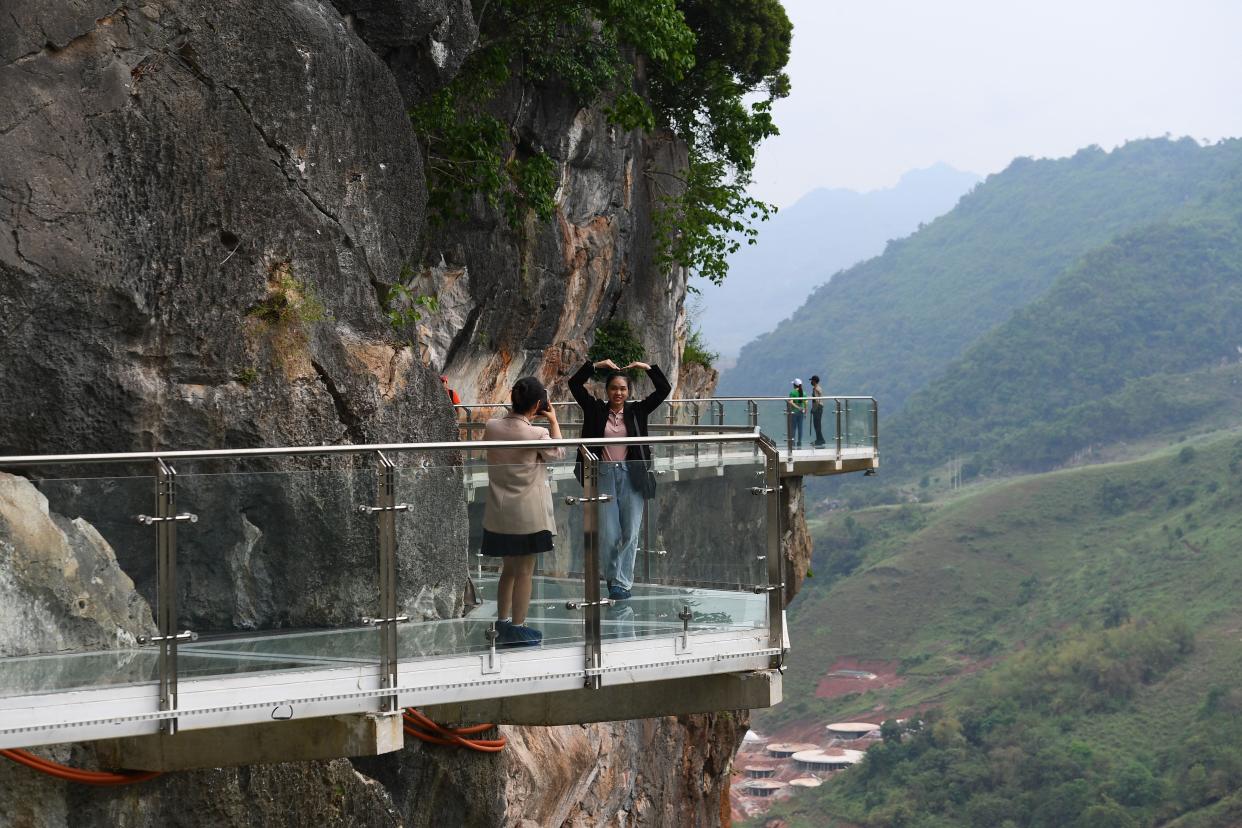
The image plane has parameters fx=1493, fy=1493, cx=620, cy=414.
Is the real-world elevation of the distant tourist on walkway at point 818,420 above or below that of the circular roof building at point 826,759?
above

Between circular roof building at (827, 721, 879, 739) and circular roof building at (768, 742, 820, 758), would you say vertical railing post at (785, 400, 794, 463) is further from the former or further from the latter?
circular roof building at (827, 721, 879, 739)

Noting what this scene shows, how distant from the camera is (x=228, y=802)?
27.5ft

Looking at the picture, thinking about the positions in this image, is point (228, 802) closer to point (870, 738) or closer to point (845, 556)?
point (870, 738)

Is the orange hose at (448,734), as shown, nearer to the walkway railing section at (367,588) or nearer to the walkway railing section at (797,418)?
the walkway railing section at (367,588)

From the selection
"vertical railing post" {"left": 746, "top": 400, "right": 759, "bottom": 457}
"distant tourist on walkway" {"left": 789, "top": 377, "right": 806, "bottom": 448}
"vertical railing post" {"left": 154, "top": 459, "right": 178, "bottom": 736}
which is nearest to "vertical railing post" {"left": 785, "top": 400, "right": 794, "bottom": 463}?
"distant tourist on walkway" {"left": 789, "top": 377, "right": 806, "bottom": 448}

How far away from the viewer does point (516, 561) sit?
7.78 meters

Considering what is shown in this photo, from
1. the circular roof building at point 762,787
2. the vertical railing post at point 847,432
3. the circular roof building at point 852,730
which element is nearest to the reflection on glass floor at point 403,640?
the vertical railing post at point 847,432

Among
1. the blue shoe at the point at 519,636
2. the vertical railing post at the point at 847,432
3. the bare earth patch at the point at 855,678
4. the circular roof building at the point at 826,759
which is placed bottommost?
the circular roof building at the point at 826,759

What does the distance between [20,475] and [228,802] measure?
2854 millimetres

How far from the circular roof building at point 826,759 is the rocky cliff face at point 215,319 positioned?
7947 cm

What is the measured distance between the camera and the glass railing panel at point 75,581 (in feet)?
20.2

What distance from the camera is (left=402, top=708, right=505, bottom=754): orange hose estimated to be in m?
10.4

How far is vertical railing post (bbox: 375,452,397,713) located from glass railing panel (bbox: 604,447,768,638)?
1.52m

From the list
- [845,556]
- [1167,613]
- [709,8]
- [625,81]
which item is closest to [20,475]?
[625,81]
